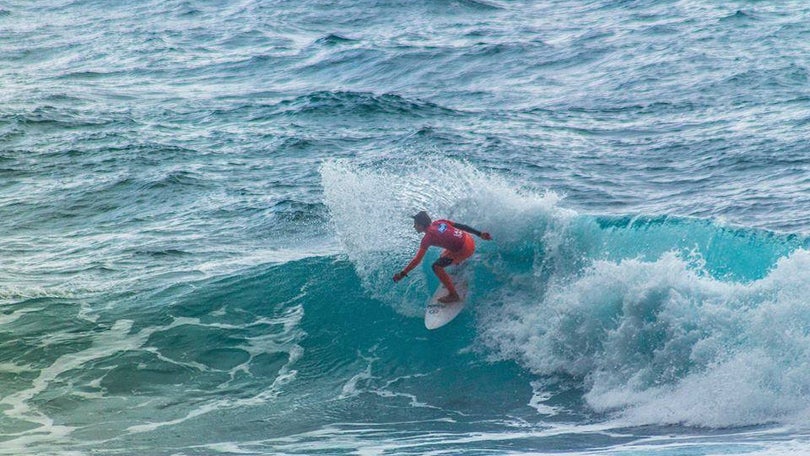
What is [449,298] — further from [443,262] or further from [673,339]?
[673,339]

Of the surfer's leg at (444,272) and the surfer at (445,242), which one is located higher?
the surfer at (445,242)

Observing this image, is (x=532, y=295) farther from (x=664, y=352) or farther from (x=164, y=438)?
(x=164, y=438)

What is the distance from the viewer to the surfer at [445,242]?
12.4m

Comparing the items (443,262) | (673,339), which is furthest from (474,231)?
(673,339)

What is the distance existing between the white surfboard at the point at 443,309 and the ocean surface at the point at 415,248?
140 millimetres

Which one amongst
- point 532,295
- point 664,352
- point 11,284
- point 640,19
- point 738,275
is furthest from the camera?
point 640,19

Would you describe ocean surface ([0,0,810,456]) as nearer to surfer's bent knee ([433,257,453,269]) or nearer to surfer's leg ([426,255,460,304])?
surfer's leg ([426,255,460,304])

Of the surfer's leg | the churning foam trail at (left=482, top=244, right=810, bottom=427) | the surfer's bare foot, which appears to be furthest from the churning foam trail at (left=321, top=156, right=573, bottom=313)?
the churning foam trail at (left=482, top=244, right=810, bottom=427)

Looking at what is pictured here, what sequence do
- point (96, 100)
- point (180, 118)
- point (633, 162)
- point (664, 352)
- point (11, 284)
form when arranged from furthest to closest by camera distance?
point (96, 100)
point (180, 118)
point (633, 162)
point (11, 284)
point (664, 352)

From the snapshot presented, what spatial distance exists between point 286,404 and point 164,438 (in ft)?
5.03

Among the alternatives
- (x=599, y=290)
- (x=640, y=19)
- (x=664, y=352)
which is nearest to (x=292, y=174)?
(x=599, y=290)

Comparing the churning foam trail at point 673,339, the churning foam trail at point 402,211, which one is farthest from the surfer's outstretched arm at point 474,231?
the churning foam trail at point 402,211

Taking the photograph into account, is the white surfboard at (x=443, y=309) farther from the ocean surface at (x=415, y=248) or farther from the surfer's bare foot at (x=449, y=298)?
the ocean surface at (x=415, y=248)

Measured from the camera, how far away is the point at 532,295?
42.0 feet
